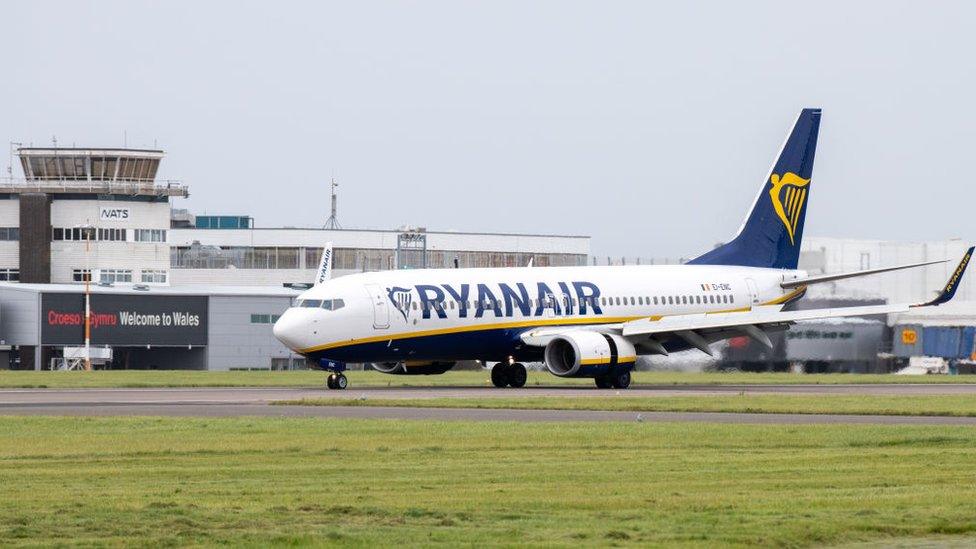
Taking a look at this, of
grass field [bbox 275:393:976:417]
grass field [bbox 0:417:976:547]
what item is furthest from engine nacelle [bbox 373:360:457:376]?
grass field [bbox 0:417:976:547]

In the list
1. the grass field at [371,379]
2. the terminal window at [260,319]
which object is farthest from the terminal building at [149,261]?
the grass field at [371,379]

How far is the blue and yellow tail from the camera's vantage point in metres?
68.9

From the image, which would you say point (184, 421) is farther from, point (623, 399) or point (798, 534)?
point (798, 534)

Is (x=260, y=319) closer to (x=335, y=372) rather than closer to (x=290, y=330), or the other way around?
(x=335, y=372)

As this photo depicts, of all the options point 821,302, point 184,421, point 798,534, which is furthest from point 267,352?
point 798,534

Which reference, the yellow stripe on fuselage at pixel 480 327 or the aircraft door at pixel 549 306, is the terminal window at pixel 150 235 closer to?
the yellow stripe on fuselage at pixel 480 327

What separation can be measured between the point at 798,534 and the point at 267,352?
91.8 m

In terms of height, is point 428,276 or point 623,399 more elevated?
point 428,276

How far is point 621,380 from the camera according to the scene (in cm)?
5997

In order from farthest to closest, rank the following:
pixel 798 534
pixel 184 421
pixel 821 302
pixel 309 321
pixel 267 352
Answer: pixel 267 352
pixel 821 302
pixel 309 321
pixel 184 421
pixel 798 534

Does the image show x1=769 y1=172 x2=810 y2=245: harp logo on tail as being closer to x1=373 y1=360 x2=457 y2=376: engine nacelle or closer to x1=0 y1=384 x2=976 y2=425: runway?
x1=0 y1=384 x2=976 y2=425: runway

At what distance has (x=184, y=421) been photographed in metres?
38.6

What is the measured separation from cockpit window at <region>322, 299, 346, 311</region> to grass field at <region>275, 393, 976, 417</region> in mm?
6982

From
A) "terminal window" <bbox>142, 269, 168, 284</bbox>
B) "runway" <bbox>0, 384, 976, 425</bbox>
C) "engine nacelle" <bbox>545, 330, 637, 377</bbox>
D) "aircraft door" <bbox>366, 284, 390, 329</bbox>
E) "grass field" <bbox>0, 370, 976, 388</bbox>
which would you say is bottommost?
"grass field" <bbox>0, 370, 976, 388</bbox>
